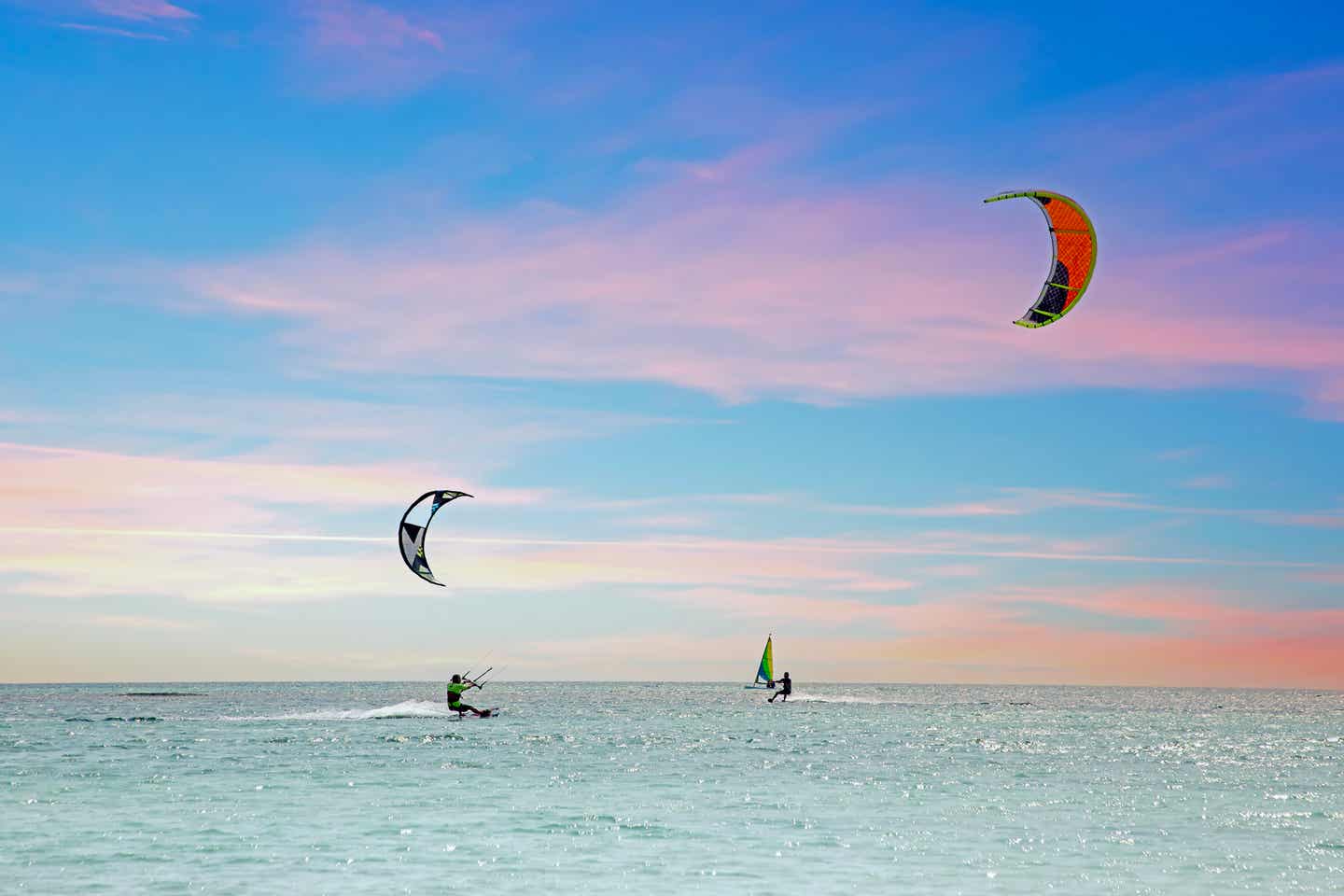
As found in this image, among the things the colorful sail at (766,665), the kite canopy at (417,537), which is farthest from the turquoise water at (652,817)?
the colorful sail at (766,665)

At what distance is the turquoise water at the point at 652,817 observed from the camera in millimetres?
16328

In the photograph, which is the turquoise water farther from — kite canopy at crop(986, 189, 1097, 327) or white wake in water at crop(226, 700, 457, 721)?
white wake in water at crop(226, 700, 457, 721)

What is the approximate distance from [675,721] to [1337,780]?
37.2 metres

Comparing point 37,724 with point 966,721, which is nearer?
point 37,724

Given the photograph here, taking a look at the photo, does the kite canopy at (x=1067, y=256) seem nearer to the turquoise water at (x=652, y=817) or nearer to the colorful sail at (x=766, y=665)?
the turquoise water at (x=652, y=817)

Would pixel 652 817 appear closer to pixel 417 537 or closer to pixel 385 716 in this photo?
pixel 417 537

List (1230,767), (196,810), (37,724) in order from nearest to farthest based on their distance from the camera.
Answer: (196,810)
(1230,767)
(37,724)

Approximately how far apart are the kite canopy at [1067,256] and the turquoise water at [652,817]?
28.3 feet

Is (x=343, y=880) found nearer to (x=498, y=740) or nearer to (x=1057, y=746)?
(x=498, y=740)

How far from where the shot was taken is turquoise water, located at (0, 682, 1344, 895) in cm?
1633

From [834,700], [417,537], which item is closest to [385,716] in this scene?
[417,537]

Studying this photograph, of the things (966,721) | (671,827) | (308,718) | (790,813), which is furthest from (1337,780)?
(308,718)

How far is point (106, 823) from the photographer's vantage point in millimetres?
20688

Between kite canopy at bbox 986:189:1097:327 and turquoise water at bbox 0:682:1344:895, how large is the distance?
28.3ft
